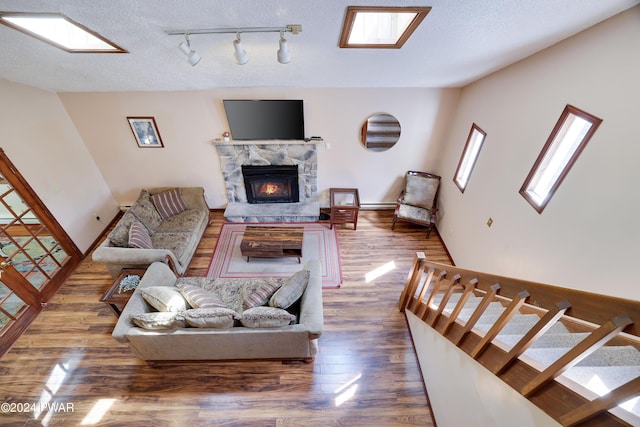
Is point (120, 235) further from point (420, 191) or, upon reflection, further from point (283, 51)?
point (420, 191)

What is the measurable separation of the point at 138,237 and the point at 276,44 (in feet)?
10.3

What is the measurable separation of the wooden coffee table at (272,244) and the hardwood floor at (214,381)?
106cm

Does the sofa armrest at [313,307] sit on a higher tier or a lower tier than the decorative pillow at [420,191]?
lower

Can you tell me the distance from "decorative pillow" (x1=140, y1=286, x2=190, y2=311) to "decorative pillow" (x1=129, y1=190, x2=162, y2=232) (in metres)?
1.83

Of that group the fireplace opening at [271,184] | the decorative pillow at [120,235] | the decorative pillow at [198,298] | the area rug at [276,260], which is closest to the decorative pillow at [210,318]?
the decorative pillow at [198,298]

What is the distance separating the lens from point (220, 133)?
4.63m

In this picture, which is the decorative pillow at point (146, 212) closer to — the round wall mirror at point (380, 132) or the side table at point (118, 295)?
the side table at point (118, 295)

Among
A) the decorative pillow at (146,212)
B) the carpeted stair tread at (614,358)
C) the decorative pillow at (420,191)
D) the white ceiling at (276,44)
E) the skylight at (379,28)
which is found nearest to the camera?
the carpeted stair tread at (614,358)

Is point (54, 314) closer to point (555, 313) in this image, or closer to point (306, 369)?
point (306, 369)

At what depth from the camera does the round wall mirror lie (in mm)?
4559

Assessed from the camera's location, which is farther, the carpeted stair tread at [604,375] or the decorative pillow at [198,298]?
the decorative pillow at [198,298]

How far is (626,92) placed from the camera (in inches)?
73.2

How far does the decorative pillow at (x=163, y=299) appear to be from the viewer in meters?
2.68

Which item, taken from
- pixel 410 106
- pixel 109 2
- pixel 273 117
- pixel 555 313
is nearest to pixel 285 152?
pixel 273 117
